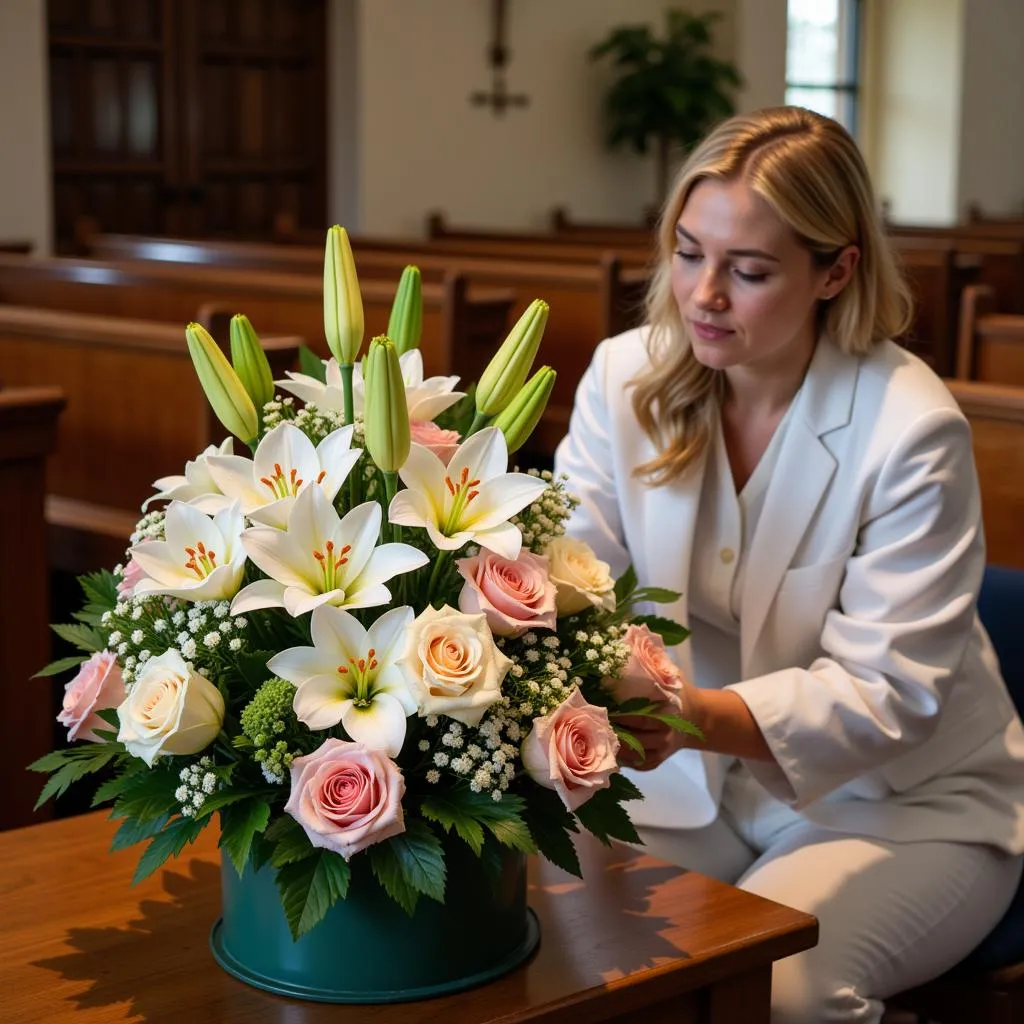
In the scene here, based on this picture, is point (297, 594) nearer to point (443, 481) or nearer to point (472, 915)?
point (443, 481)

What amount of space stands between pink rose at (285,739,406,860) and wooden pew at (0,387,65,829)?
1.85 meters

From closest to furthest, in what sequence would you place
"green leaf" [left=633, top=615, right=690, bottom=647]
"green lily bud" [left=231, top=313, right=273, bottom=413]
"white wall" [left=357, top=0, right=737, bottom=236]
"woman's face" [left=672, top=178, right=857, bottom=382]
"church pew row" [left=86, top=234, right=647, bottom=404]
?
"green lily bud" [left=231, top=313, right=273, bottom=413] < "green leaf" [left=633, top=615, right=690, bottom=647] < "woman's face" [left=672, top=178, right=857, bottom=382] < "church pew row" [left=86, top=234, right=647, bottom=404] < "white wall" [left=357, top=0, right=737, bottom=236]

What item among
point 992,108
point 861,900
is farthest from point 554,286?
point 992,108

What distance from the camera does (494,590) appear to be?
4.47ft

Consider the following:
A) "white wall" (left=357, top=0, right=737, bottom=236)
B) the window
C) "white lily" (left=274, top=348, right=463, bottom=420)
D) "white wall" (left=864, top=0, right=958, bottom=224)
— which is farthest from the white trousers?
"white wall" (left=864, top=0, right=958, bottom=224)

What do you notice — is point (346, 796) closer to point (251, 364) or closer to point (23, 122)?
point (251, 364)

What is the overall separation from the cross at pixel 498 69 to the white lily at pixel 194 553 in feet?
26.8

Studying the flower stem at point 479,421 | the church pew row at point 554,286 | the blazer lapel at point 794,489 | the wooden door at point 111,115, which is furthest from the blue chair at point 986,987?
the wooden door at point 111,115

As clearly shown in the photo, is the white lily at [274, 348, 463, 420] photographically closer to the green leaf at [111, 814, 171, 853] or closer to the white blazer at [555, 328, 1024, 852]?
the green leaf at [111, 814, 171, 853]

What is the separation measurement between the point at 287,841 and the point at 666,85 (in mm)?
8713

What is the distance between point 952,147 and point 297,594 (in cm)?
1144

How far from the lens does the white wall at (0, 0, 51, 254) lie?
737cm

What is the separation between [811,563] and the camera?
86.7 inches

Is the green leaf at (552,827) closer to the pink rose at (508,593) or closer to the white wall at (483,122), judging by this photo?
the pink rose at (508,593)
